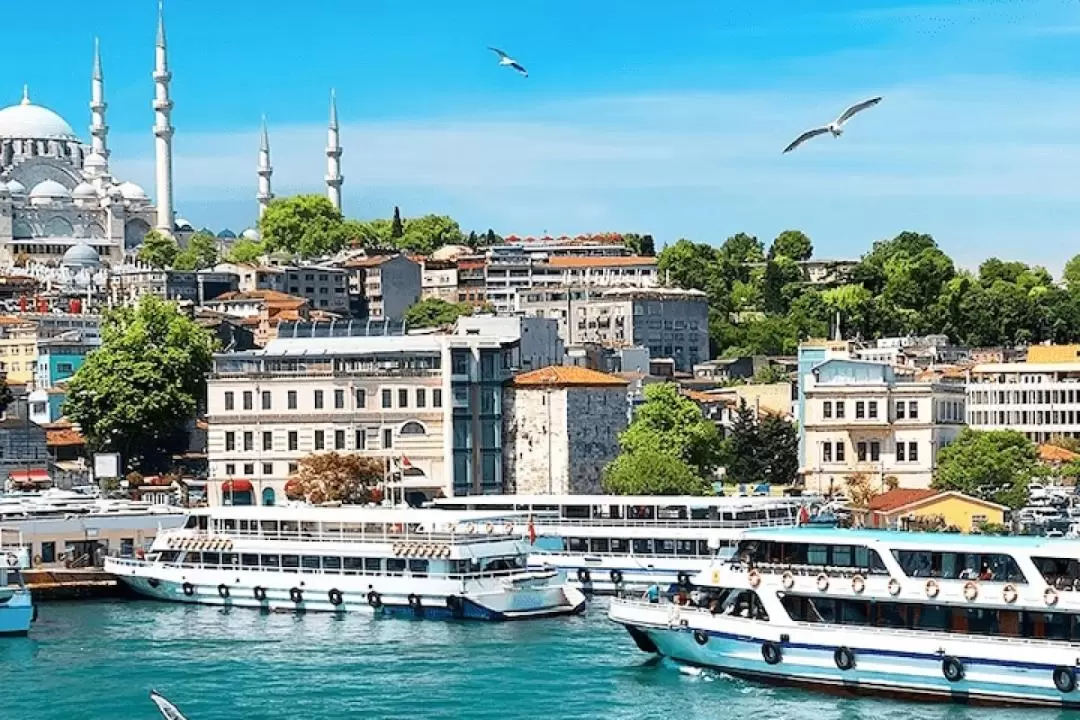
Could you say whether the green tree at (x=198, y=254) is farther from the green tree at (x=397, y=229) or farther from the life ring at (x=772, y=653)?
the life ring at (x=772, y=653)

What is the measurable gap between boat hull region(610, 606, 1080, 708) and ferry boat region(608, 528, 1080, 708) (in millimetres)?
17

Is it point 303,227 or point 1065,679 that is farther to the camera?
point 303,227

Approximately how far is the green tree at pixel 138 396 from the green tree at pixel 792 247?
2122 inches

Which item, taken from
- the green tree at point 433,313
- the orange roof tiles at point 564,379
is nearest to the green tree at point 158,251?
the green tree at point 433,313

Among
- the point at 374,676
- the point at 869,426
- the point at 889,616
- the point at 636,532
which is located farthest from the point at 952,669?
the point at 869,426

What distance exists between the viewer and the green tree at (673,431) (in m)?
55.8

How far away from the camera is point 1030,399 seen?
7050cm

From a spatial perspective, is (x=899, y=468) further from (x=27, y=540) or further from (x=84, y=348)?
(x=84, y=348)

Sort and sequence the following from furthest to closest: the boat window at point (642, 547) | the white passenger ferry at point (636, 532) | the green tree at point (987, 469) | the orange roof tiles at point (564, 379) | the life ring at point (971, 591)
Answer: the orange roof tiles at point (564, 379) < the green tree at point (987, 469) < the boat window at point (642, 547) < the white passenger ferry at point (636, 532) < the life ring at point (971, 591)

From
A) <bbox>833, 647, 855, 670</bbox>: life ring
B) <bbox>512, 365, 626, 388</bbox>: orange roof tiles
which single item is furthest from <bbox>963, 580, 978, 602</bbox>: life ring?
<bbox>512, 365, 626, 388</bbox>: orange roof tiles

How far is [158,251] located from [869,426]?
208 ft

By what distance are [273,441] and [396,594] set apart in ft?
56.1

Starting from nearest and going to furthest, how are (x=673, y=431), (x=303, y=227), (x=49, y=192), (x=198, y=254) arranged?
(x=673, y=431) → (x=198, y=254) → (x=303, y=227) → (x=49, y=192)

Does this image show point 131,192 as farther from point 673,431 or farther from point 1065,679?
point 1065,679
